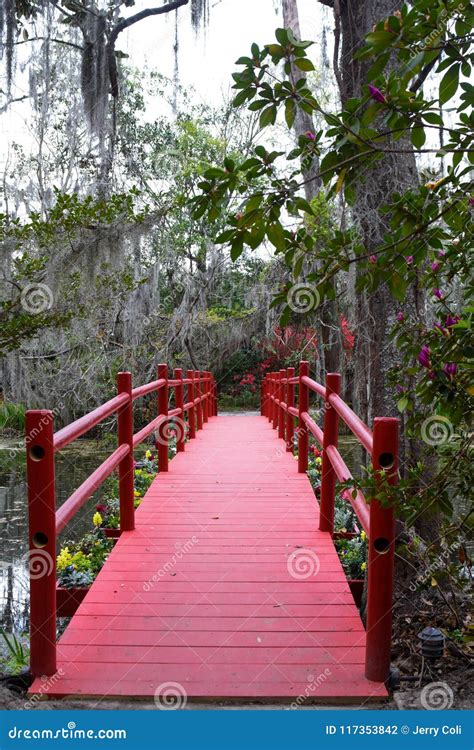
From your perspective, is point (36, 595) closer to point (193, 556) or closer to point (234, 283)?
point (193, 556)

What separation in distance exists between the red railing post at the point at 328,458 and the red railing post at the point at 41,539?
1571mm

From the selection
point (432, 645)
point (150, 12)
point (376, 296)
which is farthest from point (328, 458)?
point (150, 12)

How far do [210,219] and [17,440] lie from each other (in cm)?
1344

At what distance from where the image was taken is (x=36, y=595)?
2195mm

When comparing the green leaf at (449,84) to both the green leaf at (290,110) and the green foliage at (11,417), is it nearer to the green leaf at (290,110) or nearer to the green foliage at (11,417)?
the green leaf at (290,110)

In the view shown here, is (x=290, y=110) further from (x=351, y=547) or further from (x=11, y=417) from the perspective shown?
(x=11, y=417)

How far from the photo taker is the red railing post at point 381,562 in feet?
7.02

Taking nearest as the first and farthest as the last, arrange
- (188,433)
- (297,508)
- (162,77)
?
(297,508), (188,433), (162,77)

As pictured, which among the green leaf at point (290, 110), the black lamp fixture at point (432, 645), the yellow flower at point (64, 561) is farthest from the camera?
the yellow flower at point (64, 561)

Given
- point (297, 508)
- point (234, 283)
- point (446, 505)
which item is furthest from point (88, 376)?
point (446, 505)

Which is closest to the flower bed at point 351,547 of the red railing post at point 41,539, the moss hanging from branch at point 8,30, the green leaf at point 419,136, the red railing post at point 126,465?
the red railing post at point 126,465

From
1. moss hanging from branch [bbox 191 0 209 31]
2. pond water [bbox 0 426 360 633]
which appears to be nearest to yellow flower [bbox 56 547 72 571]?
pond water [bbox 0 426 360 633]

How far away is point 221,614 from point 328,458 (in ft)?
3.25

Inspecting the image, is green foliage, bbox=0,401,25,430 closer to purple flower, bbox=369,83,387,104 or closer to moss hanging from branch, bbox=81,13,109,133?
moss hanging from branch, bbox=81,13,109,133
